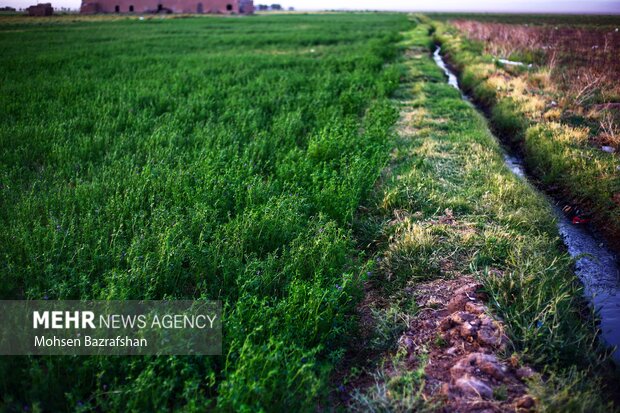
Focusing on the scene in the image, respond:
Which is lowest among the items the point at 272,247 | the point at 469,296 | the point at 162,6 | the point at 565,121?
the point at 469,296

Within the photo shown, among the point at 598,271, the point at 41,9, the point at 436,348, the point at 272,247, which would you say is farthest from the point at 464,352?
the point at 41,9

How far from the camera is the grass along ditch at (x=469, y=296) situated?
8.74 ft

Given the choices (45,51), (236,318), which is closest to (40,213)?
(236,318)

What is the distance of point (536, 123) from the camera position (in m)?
8.43

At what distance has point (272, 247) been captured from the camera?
4027 millimetres

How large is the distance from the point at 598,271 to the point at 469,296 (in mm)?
2117

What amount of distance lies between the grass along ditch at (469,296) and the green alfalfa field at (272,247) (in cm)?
2

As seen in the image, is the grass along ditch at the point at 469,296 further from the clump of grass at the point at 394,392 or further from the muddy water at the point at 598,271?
the muddy water at the point at 598,271

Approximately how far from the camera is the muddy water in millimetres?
3748

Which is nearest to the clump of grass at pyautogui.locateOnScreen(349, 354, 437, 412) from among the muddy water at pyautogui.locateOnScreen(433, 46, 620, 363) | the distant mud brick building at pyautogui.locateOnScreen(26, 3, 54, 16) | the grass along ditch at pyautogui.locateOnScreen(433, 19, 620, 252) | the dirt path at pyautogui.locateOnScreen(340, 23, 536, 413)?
the dirt path at pyautogui.locateOnScreen(340, 23, 536, 413)

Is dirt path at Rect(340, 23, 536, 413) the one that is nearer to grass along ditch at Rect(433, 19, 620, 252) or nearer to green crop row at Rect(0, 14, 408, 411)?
green crop row at Rect(0, 14, 408, 411)

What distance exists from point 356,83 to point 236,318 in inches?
374

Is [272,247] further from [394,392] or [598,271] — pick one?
[598,271]

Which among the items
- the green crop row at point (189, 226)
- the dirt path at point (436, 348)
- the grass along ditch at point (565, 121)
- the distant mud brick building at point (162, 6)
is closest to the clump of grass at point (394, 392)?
the dirt path at point (436, 348)
